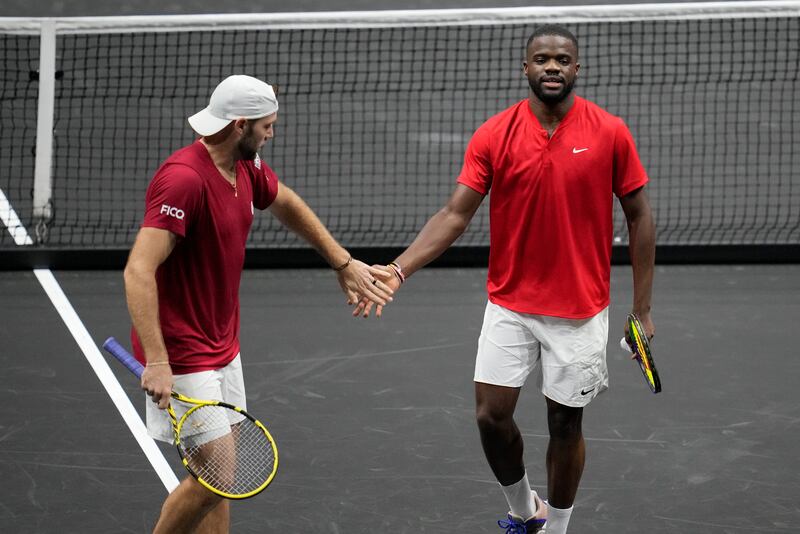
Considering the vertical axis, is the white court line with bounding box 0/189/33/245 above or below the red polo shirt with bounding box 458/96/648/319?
below

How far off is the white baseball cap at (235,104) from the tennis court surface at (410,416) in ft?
7.04

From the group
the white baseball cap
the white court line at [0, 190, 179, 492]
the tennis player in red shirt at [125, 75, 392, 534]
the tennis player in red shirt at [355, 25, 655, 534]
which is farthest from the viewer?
the white court line at [0, 190, 179, 492]

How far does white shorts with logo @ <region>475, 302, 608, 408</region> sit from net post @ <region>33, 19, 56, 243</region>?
18.2 ft

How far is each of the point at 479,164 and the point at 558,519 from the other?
65.3 inches

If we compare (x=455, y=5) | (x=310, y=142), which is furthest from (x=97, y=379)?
(x=455, y=5)

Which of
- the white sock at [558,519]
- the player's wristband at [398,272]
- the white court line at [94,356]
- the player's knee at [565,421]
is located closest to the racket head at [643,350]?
the player's knee at [565,421]

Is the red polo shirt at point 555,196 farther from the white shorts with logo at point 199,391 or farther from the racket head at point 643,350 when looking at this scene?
the white shorts with logo at point 199,391

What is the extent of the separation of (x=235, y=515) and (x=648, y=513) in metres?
2.05

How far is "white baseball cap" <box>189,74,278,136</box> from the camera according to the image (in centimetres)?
506

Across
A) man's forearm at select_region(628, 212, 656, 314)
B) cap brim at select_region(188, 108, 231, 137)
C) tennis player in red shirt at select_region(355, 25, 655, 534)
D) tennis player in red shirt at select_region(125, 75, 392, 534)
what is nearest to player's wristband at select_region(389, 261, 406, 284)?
tennis player in red shirt at select_region(355, 25, 655, 534)

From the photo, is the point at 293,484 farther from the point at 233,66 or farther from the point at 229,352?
the point at 233,66

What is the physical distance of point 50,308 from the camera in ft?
Answer: 30.6

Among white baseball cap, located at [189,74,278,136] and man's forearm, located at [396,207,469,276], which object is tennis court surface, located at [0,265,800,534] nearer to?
man's forearm, located at [396,207,469,276]

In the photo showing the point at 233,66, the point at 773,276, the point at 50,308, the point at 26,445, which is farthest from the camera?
the point at 233,66
